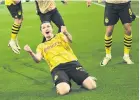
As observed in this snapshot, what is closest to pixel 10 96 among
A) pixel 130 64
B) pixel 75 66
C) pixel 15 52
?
pixel 75 66

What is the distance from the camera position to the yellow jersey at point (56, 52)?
19.3ft

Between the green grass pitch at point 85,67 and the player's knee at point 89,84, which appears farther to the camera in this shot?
the player's knee at point 89,84

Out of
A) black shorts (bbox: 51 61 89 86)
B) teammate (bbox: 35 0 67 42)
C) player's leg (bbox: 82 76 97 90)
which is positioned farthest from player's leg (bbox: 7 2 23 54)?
player's leg (bbox: 82 76 97 90)

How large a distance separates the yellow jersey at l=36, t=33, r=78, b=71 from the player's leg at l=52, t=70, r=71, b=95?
17 centimetres

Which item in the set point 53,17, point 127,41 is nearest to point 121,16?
point 127,41

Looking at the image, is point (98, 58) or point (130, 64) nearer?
point (130, 64)

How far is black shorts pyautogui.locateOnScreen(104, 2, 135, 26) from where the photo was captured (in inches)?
274

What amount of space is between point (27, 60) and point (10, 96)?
2.47 meters

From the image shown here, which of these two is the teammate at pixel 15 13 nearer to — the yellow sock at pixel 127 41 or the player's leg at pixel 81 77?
the yellow sock at pixel 127 41

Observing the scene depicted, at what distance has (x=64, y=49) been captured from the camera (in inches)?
236

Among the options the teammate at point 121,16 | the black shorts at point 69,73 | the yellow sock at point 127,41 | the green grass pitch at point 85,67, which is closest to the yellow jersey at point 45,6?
the green grass pitch at point 85,67

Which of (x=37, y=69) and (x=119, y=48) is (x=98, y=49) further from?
(x=37, y=69)

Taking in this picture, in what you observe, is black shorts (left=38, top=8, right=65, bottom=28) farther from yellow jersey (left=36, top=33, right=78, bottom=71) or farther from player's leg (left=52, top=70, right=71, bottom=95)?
player's leg (left=52, top=70, right=71, bottom=95)

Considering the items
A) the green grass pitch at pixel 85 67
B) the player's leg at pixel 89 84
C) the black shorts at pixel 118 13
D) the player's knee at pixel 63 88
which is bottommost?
the green grass pitch at pixel 85 67
